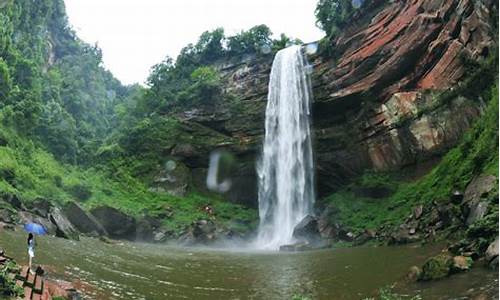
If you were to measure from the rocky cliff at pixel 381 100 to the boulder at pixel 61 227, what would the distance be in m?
13.8

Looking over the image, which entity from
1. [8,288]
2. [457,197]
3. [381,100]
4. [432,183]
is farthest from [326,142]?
[8,288]

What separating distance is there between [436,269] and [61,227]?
15.6m

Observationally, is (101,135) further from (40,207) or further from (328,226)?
(328,226)

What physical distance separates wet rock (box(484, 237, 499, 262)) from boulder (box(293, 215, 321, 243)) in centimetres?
1384

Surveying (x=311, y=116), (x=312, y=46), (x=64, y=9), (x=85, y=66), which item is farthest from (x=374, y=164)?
(x=64, y=9)

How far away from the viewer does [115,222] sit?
25859 millimetres

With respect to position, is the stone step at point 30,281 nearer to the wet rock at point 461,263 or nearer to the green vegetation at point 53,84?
the wet rock at point 461,263

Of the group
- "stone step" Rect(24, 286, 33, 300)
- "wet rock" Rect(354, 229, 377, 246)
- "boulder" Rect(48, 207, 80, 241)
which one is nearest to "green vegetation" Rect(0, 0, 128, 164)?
"boulder" Rect(48, 207, 80, 241)

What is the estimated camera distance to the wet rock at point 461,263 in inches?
367

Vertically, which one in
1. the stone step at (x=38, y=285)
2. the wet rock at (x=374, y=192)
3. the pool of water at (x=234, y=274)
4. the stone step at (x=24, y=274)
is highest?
the wet rock at (x=374, y=192)

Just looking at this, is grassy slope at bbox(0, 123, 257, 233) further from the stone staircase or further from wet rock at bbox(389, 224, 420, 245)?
the stone staircase

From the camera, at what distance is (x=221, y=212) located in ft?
104

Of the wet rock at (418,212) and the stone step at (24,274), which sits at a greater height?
the wet rock at (418,212)

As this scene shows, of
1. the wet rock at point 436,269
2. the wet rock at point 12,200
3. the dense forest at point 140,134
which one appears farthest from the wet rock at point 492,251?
the wet rock at point 12,200
